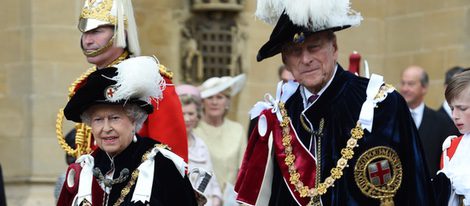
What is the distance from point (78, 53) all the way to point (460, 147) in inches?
270

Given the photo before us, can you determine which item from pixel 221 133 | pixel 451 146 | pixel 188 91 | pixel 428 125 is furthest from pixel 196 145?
pixel 451 146

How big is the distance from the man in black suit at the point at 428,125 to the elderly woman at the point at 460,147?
408cm

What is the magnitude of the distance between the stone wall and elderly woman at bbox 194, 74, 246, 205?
1459 millimetres

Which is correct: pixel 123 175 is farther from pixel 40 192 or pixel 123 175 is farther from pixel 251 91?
pixel 251 91

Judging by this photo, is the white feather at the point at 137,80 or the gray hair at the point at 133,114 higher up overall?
the white feather at the point at 137,80

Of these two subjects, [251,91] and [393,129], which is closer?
[393,129]

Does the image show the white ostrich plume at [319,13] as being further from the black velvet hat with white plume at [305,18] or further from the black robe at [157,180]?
the black robe at [157,180]

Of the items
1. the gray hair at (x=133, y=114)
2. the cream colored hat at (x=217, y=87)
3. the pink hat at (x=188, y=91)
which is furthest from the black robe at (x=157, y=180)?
the cream colored hat at (x=217, y=87)

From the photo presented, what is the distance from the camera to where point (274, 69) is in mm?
17359

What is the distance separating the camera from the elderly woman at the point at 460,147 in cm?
952

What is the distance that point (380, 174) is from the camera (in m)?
9.17

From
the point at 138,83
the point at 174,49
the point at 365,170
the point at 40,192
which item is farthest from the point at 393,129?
the point at 174,49

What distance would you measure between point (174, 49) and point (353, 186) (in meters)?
8.37

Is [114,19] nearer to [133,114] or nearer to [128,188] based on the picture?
[133,114]
